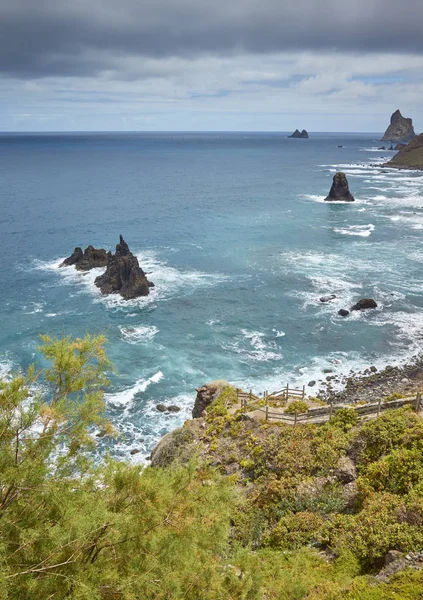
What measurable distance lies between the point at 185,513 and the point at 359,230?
9264 centimetres

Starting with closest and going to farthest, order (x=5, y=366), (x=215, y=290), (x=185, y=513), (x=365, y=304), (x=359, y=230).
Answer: (x=185, y=513) < (x=5, y=366) < (x=365, y=304) < (x=215, y=290) < (x=359, y=230)

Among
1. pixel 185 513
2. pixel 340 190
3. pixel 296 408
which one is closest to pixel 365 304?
pixel 296 408

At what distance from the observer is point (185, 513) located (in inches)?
558

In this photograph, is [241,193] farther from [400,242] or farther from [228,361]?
[228,361]

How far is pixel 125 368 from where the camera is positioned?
48062 millimetres

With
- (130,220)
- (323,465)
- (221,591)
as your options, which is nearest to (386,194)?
(130,220)

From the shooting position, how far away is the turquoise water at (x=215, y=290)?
4762 centimetres

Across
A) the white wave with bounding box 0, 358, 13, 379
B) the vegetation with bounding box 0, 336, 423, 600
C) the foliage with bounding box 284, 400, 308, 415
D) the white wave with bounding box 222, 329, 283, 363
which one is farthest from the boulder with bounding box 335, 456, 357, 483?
the white wave with bounding box 0, 358, 13, 379

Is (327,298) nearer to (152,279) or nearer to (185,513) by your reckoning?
(152,279)

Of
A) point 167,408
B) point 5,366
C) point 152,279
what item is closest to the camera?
point 167,408

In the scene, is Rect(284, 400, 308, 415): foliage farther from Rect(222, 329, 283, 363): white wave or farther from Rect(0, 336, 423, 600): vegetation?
Rect(222, 329, 283, 363): white wave

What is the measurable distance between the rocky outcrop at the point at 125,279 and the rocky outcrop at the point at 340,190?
3003 inches

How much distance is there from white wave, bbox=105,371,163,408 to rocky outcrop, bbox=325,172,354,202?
9444cm

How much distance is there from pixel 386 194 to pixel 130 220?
7851 cm
